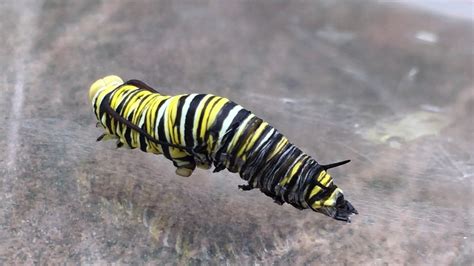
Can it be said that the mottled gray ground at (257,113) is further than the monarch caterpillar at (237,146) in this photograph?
Yes

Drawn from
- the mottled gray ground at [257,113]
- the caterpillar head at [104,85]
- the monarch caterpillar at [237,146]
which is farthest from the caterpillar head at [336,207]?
the caterpillar head at [104,85]

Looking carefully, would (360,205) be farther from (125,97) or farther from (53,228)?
(53,228)

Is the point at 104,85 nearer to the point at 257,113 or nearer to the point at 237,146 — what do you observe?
the point at 237,146

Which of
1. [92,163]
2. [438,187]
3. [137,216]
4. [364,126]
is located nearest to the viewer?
[137,216]

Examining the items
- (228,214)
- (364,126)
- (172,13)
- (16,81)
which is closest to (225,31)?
(172,13)

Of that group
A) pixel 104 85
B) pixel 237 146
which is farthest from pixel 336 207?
pixel 104 85

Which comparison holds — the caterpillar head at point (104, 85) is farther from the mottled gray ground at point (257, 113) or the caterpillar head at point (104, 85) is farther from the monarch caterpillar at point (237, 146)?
the mottled gray ground at point (257, 113)
